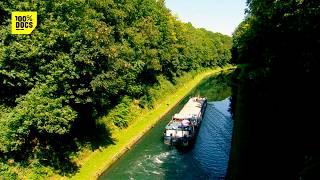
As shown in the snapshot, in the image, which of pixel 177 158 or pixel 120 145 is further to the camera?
pixel 120 145

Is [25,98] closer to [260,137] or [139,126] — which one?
[139,126]

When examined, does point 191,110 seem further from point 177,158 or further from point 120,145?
point 120,145

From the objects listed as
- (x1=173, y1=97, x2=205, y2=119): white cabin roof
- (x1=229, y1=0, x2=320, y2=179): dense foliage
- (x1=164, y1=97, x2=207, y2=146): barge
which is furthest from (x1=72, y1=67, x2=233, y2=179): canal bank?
(x1=229, y1=0, x2=320, y2=179): dense foliage

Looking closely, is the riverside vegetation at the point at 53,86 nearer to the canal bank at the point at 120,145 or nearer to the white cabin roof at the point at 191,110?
the canal bank at the point at 120,145

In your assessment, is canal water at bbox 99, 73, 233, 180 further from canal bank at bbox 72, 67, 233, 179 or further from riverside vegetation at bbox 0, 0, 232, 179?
riverside vegetation at bbox 0, 0, 232, 179

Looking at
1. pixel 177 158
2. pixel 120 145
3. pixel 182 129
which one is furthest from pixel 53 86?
pixel 182 129

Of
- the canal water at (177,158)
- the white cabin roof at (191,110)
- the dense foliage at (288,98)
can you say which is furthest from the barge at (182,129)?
the dense foliage at (288,98)
